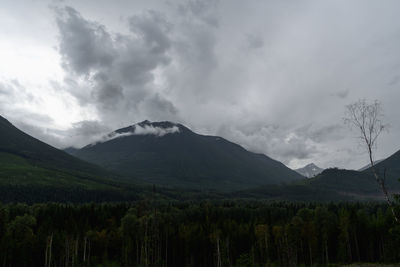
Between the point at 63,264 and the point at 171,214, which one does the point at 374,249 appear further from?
the point at 63,264

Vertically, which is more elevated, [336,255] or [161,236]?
[161,236]

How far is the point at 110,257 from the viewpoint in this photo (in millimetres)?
104812

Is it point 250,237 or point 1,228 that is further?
point 250,237

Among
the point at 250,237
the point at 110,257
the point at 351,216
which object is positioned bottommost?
the point at 110,257

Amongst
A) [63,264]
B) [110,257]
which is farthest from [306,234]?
[63,264]

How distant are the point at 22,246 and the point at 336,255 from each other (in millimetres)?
93037

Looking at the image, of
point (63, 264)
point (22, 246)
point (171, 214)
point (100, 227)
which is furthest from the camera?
point (171, 214)

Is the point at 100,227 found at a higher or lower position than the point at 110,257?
higher

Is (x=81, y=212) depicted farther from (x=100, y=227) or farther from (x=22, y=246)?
(x=22, y=246)

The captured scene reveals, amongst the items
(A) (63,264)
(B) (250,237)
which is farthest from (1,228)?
(B) (250,237)

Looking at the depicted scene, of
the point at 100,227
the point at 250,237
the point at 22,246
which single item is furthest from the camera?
the point at 100,227

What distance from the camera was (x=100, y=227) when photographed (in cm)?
10931

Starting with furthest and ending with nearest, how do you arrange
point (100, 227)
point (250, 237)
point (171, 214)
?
point (171, 214)
point (100, 227)
point (250, 237)

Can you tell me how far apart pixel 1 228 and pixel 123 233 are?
34671mm
